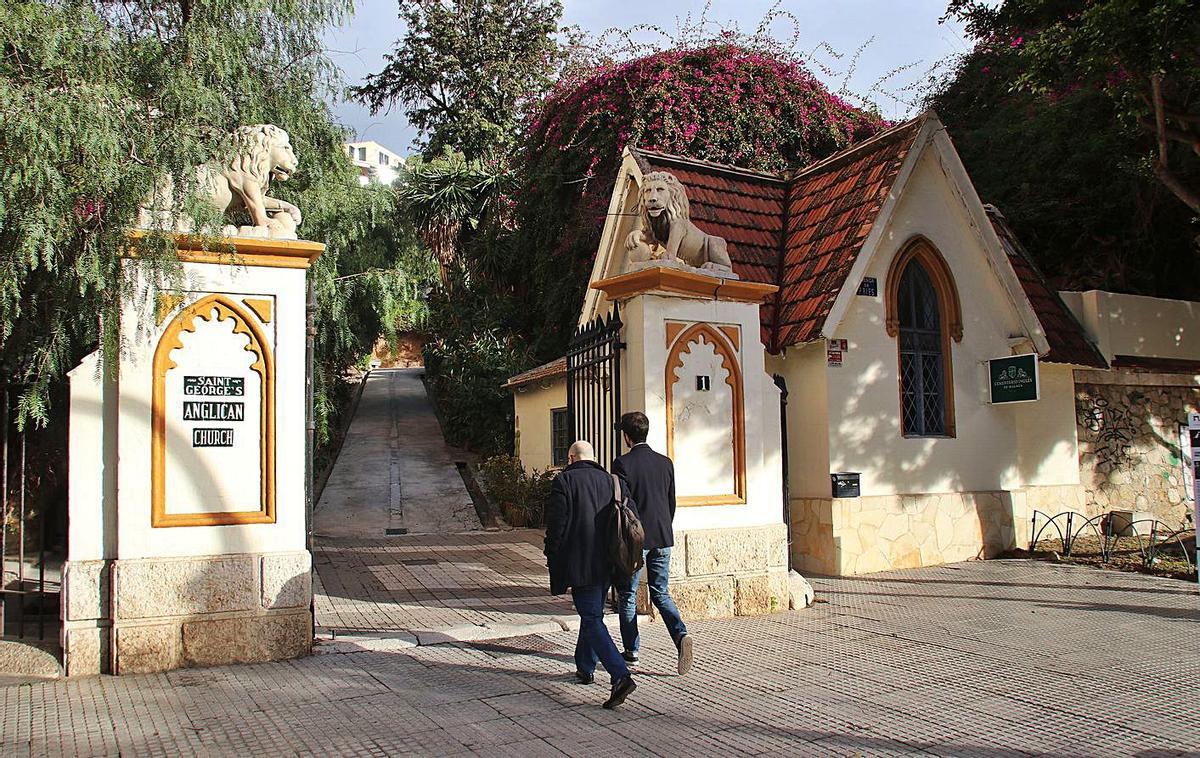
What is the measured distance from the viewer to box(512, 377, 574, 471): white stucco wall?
57.3ft

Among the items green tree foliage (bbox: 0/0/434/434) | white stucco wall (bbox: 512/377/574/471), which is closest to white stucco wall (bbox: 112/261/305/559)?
green tree foliage (bbox: 0/0/434/434)

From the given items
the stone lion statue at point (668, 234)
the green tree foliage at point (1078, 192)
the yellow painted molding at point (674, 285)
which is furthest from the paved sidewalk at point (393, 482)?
the green tree foliage at point (1078, 192)

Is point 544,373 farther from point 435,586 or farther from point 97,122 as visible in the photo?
point 97,122

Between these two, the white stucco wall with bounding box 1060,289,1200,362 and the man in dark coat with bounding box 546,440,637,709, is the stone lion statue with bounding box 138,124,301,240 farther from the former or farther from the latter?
the white stucco wall with bounding box 1060,289,1200,362

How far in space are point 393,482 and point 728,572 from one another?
12.1 metres

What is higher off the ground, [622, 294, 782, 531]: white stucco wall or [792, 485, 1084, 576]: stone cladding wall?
[622, 294, 782, 531]: white stucco wall

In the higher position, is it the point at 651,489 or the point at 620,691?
the point at 651,489

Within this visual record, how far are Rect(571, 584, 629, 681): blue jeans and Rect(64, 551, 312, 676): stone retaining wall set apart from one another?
7.49 feet

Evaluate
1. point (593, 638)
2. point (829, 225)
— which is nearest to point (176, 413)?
point (593, 638)

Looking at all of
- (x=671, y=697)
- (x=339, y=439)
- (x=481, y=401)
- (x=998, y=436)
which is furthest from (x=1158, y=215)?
(x=339, y=439)

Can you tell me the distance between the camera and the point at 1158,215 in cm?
1722

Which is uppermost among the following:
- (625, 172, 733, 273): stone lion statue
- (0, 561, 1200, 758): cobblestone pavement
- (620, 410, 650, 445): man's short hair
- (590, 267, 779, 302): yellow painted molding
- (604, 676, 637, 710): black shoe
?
(625, 172, 733, 273): stone lion statue

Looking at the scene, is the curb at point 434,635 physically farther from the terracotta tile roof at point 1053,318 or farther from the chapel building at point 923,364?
the terracotta tile roof at point 1053,318

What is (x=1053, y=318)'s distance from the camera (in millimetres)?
13906
